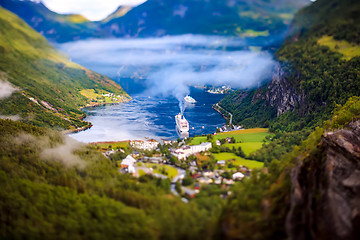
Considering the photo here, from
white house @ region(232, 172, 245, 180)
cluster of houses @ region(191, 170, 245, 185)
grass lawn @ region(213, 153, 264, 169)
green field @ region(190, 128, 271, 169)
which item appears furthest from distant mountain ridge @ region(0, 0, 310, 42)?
cluster of houses @ region(191, 170, 245, 185)

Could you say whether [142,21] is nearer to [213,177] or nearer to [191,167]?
[191,167]

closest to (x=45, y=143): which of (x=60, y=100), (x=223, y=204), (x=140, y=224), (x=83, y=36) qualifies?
(x=140, y=224)

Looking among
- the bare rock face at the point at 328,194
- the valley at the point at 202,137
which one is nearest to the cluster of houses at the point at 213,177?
the valley at the point at 202,137

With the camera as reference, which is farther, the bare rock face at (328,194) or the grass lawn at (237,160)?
the grass lawn at (237,160)

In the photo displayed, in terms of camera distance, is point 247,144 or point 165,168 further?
point 247,144

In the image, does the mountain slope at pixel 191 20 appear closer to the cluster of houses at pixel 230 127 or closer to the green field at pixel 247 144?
the green field at pixel 247 144

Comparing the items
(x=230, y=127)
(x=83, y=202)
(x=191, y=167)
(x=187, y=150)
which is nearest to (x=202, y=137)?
(x=230, y=127)
